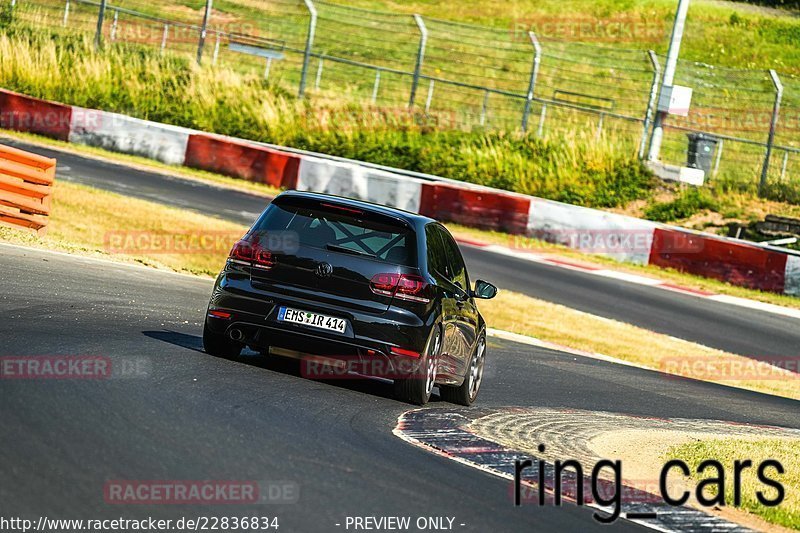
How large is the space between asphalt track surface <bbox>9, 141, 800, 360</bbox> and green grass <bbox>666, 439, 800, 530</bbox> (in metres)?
7.15

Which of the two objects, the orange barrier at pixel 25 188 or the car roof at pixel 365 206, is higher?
the car roof at pixel 365 206

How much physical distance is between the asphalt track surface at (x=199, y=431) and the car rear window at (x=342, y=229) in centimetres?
106

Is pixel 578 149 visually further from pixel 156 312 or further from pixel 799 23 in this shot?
pixel 799 23

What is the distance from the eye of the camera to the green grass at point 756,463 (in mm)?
8086

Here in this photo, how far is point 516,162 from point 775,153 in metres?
5.56

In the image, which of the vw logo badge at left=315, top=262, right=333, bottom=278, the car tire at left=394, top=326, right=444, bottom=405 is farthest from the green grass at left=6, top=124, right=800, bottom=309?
the vw logo badge at left=315, top=262, right=333, bottom=278

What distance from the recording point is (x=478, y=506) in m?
6.84

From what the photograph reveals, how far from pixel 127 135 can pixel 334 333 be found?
65.1 ft

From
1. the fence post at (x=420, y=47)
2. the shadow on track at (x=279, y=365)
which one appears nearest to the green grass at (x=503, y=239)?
the fence post at (x=420, y=47)

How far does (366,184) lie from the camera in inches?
1017

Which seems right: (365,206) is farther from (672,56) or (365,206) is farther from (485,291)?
(672,56)
